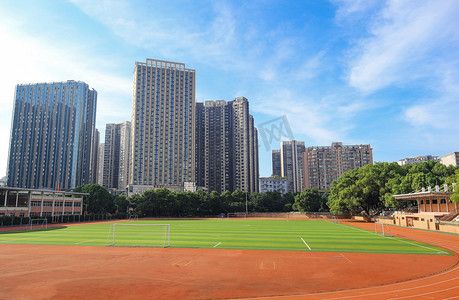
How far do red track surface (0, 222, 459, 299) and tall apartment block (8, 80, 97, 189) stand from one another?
488 feet

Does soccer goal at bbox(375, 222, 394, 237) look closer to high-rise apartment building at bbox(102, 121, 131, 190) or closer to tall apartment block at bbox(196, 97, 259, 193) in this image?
tall apartment block at bbox(196, 97, 259, 193)

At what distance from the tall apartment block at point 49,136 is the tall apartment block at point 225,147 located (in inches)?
2538

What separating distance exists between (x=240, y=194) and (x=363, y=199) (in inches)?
1723

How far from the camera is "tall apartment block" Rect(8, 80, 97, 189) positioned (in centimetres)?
15050

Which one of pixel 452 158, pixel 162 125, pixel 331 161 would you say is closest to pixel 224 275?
pixel 162 125

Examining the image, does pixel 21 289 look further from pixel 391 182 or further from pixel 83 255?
pixel 391 182

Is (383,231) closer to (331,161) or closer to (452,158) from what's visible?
(331,161)

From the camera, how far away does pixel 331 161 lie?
164 meters

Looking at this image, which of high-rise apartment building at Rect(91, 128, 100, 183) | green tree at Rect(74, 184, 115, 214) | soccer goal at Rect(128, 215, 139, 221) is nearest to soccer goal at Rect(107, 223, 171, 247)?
soccer goal at Rect(128, 215, 139, 221)

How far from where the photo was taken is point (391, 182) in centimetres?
6088

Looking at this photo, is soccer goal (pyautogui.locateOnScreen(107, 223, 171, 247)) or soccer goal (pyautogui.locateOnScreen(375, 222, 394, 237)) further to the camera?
soccer goal (pyautogui.locateOnScreen(375, 222, 394, 237))

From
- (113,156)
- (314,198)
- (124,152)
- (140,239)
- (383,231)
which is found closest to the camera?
(140,239)

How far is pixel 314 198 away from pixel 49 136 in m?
138

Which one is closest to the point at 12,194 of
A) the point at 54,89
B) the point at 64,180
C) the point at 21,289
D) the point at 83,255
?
the point at 83,255
